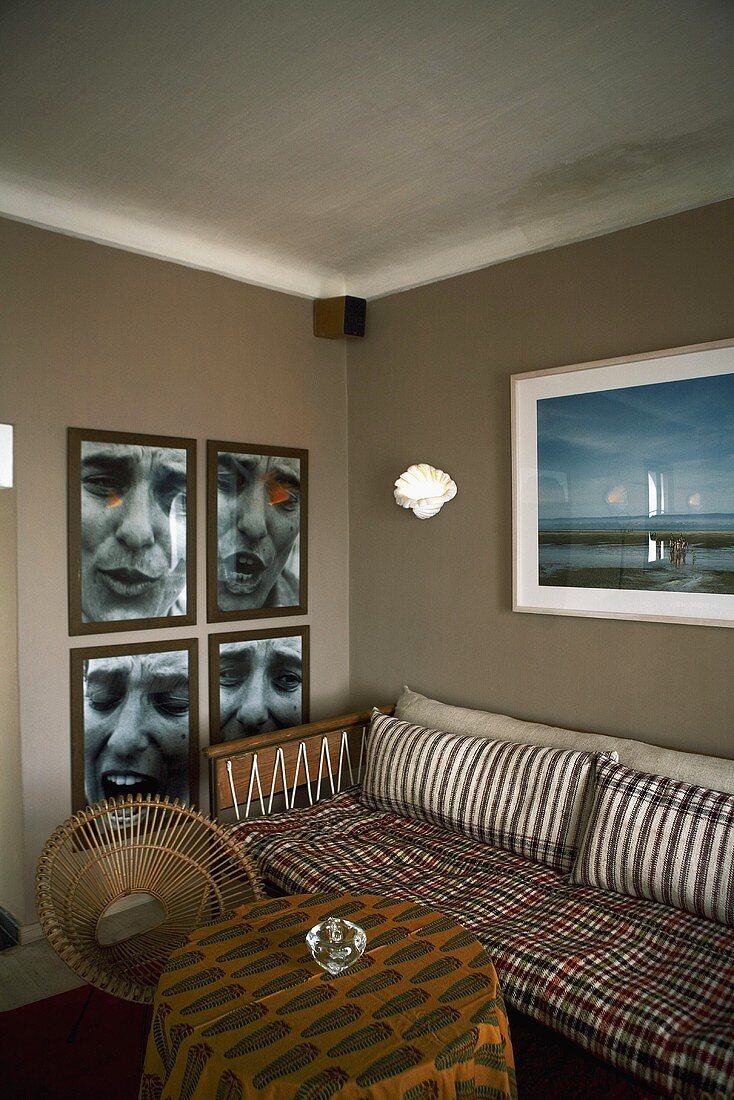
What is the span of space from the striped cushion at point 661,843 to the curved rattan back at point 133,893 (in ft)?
3.51

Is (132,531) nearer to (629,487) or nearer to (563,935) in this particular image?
(629,487)

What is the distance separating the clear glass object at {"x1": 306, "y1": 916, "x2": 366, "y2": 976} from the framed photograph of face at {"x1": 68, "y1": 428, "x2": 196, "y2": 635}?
66.0 inches

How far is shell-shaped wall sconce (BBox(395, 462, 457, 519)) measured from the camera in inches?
139

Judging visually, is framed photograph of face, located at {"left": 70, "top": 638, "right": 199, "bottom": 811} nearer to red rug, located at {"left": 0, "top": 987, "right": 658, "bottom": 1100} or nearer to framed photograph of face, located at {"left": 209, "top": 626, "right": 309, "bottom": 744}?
Result: framed photograph of face, located at {"left": 209, "top": 626, "right": 309, "bottom": 744}

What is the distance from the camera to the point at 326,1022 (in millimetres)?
1648

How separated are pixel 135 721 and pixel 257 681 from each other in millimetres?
599

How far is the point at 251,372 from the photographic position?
3.66 metres

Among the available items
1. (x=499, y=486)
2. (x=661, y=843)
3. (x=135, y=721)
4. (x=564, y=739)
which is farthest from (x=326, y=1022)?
(x=499, y=486)

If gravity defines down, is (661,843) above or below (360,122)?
below

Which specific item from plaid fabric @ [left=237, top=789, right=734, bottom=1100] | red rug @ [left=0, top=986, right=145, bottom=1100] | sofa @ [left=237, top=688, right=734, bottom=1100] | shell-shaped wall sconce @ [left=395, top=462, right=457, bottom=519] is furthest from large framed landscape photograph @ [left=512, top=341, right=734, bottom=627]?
red rug @ [left=0, top=986, right=145, bottom=1100]

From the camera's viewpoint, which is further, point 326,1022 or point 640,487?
point 640,487

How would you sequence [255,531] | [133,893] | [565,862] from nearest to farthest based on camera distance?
[133,893] < [565,862] < [255,531]

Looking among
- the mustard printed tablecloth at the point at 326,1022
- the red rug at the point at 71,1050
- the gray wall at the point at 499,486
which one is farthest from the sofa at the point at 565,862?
the red rug at the point at 71,1050

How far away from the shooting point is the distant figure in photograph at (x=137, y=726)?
3152mm
